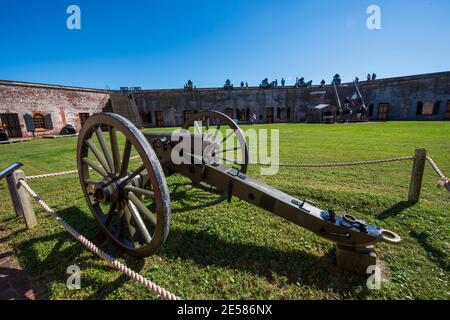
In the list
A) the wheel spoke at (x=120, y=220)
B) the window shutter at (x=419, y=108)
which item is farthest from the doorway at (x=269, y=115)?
the wheel spoke at (x=120, y=220)

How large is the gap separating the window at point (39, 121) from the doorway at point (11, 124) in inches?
41.5

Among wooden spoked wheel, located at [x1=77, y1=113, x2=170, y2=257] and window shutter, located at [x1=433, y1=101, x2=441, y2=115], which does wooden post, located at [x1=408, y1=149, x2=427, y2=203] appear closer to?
wooden spoked wheel, located at [x1=77, y1=113, x2=170, y2=257]

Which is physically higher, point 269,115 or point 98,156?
point 98,156

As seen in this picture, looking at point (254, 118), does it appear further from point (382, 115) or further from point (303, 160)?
point (303, 160)

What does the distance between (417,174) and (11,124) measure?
71.7 ft

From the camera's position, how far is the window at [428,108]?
72.0ft

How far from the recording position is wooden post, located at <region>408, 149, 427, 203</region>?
2883mm

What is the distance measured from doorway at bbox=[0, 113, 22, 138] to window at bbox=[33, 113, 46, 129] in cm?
105

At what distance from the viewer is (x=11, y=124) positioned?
607 inches

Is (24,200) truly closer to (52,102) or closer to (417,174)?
(417,174)

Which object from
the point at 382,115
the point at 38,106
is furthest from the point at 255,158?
the point at 382,115

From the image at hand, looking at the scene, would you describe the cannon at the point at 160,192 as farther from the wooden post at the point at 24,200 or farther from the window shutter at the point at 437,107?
the window shutter at the point at 437,107

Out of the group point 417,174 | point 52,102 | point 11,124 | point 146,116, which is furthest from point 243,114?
point 417,174

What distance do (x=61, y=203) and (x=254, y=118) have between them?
22897mm
